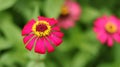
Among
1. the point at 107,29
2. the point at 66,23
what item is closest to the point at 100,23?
the point at 107,29

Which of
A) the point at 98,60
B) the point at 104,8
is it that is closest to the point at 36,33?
the point at 98,60

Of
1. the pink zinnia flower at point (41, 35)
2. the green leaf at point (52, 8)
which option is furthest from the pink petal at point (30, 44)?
the green leaf at point (52, 8)

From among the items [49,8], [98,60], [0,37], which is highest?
[49,8]

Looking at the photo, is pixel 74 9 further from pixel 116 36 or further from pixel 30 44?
pixel 30 44

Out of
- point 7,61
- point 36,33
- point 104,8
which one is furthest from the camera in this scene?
point 104,8

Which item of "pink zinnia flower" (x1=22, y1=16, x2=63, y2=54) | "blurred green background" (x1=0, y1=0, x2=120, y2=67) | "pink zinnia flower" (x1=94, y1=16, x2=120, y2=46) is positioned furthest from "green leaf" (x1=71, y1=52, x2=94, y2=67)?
"pink zinnia flower" (x1=22, y1=16, x2=63, y2=54)

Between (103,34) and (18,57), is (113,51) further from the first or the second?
(18,57)
